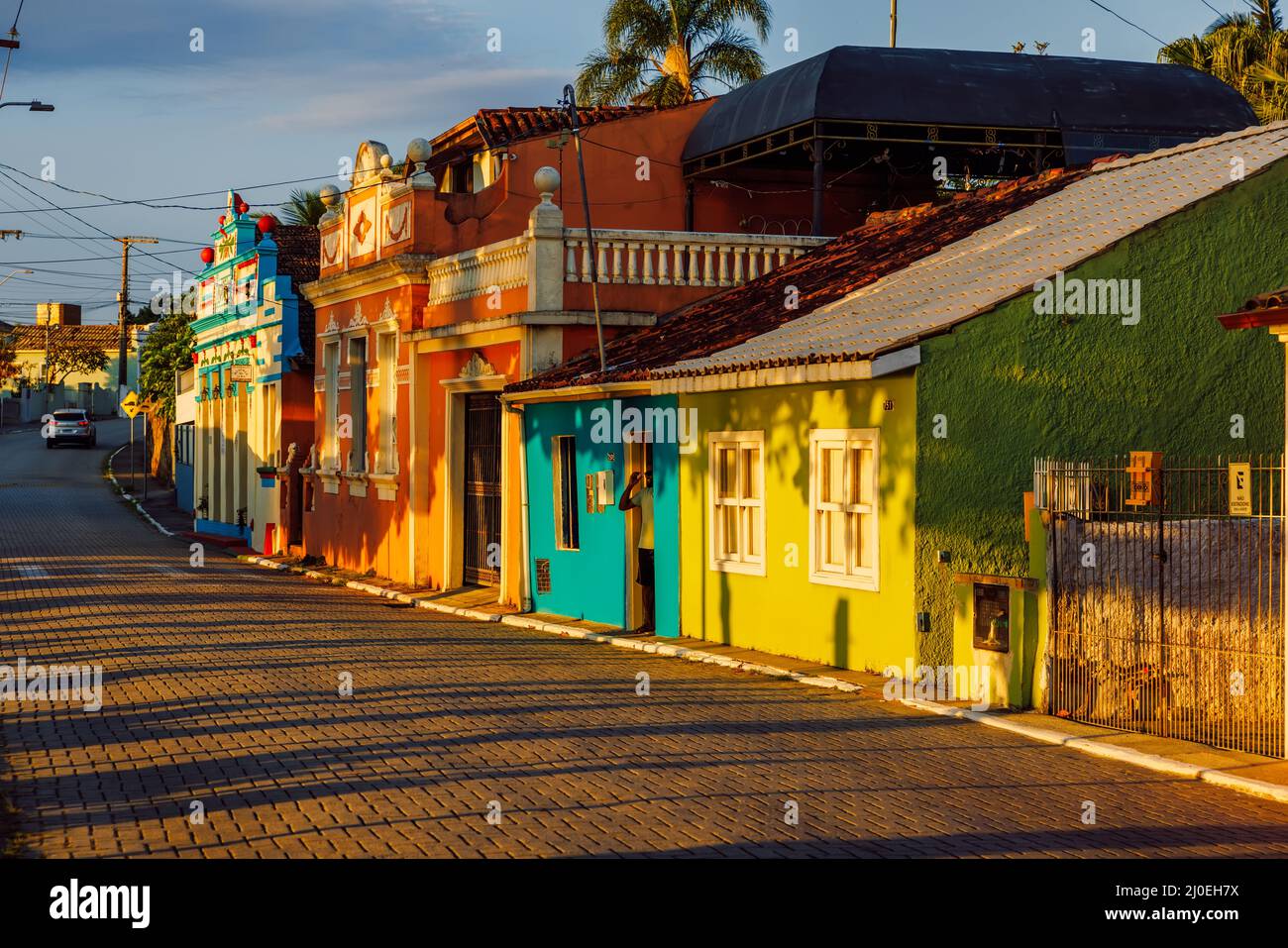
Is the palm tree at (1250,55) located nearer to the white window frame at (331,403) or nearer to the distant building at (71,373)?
the white window frame at (331,403)

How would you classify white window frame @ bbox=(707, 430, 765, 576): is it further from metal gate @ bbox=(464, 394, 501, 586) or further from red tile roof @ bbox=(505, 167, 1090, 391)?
metal gate @ bbox=(464, 394, 501, 586)

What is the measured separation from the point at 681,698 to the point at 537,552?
8.13m

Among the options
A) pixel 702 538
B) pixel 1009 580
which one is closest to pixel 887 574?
pixel 1009 580

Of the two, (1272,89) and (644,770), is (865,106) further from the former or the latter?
(644,770)

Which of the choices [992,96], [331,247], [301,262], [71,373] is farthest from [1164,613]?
[71,373]

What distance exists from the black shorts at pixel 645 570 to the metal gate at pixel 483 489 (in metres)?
4.54

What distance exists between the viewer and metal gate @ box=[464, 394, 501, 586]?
24.5m

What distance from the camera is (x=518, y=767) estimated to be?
10984 mm

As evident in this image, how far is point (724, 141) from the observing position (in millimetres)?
28609

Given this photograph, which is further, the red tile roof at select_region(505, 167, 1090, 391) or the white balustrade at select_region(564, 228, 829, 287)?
the white balustrade at select_region(564, 228, 829, 287)

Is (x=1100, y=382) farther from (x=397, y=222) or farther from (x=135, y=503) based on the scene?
(x=135, y=503)

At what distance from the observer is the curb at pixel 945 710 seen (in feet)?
35.0

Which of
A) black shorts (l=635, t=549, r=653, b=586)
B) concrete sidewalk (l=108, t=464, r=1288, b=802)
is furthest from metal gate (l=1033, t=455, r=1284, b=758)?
black shorts (l=635, t=549, r=653, b=586)

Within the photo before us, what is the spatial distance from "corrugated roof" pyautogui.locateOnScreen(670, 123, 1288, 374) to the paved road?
3258mm
